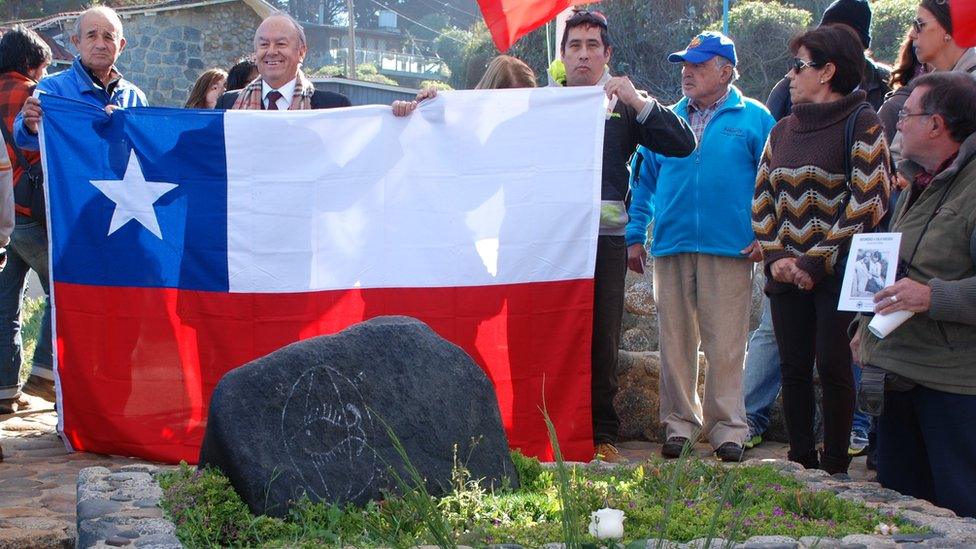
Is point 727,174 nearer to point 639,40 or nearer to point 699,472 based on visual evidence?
point 699,472

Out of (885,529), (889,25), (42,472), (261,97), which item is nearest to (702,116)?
(261,97)

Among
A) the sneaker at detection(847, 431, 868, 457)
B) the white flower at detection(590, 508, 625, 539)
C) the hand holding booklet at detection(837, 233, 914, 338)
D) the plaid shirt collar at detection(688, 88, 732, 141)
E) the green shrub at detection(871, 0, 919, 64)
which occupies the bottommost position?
the sneaker at detection(847, 431, 868, 457)

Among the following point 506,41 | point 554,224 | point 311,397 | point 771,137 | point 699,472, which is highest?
point 506,41

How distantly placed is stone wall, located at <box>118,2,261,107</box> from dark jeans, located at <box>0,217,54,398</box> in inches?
823

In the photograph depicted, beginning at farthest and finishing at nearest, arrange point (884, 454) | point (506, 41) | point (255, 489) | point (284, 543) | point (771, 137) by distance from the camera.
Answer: point (506, 41)
point (771, 137)
point (884, 454)
point (255, 489)
point (284, 543)

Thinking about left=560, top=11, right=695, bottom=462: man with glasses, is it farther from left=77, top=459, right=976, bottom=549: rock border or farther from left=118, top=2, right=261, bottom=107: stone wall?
left=118, top=2, right=261, bottom=107: stone wall

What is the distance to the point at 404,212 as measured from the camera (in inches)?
238

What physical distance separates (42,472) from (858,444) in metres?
4.19

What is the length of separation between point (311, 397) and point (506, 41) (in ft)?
13.5

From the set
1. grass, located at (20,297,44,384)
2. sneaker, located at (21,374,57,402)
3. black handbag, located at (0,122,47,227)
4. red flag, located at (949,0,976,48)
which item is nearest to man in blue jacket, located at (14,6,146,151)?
black handbag, located at (0,122,47,227)

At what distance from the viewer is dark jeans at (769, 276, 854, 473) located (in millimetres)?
5316

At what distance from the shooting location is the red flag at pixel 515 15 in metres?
7.66

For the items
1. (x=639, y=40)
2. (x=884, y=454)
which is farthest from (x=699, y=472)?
(x=639, y=40)

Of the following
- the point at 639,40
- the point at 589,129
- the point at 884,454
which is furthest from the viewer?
the point at 639,40
